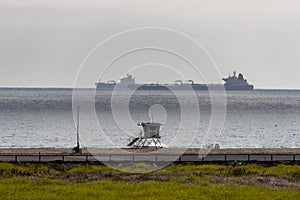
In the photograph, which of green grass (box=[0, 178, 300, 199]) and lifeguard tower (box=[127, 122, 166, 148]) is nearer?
green grass (box=[0, 178, 300, 199])

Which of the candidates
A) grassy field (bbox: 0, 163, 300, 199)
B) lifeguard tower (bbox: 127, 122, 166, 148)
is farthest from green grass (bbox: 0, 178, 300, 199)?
lifeguard tower (bbox: 127, 122, 166, 148)

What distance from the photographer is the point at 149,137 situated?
54.2 metres

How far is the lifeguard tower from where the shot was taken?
5409cm

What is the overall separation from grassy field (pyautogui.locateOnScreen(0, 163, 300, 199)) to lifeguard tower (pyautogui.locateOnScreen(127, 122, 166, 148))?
709 inches

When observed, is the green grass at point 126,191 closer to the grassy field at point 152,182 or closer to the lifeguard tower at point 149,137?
the grassy field at point 152,182

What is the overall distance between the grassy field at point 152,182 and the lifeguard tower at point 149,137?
18004 millimetres

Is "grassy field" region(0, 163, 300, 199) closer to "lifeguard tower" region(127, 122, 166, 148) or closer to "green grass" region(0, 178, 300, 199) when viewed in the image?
"green grass" region(0, 178, 300, 199)

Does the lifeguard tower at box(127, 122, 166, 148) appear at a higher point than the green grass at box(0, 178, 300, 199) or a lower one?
higher

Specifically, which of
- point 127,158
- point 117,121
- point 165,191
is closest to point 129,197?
point 165,191

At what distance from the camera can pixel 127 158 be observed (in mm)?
39594

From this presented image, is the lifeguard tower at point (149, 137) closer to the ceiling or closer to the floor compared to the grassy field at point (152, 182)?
closer to the ceiling

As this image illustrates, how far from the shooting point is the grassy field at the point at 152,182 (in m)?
25.3

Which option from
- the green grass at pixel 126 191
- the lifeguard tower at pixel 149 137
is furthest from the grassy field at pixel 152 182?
the lifeguard tower at pixel 149 137

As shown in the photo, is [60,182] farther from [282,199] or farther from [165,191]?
[282,199]
